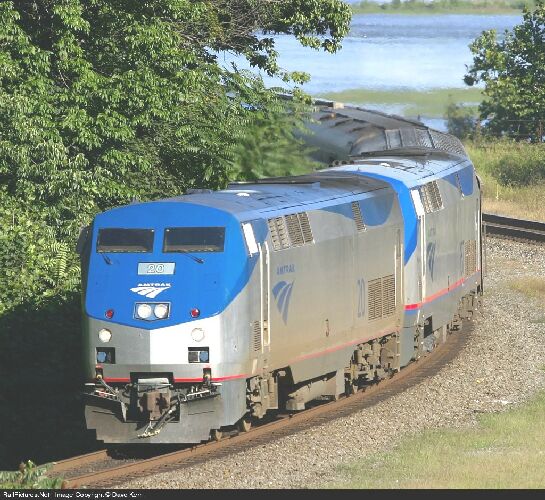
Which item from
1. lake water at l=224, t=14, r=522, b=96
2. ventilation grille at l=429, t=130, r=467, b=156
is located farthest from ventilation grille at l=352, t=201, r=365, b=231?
lake water at l=224, t=14, r=522, b=96

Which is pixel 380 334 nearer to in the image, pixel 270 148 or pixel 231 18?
pixel 270 148

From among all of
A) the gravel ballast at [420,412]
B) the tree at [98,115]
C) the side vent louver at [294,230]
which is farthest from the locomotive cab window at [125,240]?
the tree at [98,115]

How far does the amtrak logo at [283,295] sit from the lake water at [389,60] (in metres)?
57.7

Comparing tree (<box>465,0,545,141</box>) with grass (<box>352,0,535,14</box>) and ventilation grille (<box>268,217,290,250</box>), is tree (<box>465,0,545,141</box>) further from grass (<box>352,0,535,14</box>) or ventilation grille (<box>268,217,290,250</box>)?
grass (<box>352,0,535,14</box>)

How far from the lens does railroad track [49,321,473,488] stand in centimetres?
1705

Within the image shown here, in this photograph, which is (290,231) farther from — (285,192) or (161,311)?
(161,311)

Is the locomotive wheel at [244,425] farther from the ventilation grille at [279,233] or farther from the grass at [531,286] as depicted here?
the grass at [531,286]

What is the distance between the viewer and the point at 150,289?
17516 millimetres

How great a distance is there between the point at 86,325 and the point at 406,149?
12.8 metres

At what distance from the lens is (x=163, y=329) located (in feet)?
56.6

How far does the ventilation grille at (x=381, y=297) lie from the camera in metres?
21.9

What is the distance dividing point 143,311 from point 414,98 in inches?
2674

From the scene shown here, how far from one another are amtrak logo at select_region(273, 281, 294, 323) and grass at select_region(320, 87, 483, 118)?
61.4 m

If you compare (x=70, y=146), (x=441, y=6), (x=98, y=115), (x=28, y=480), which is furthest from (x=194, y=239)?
(x=441, y=6)
